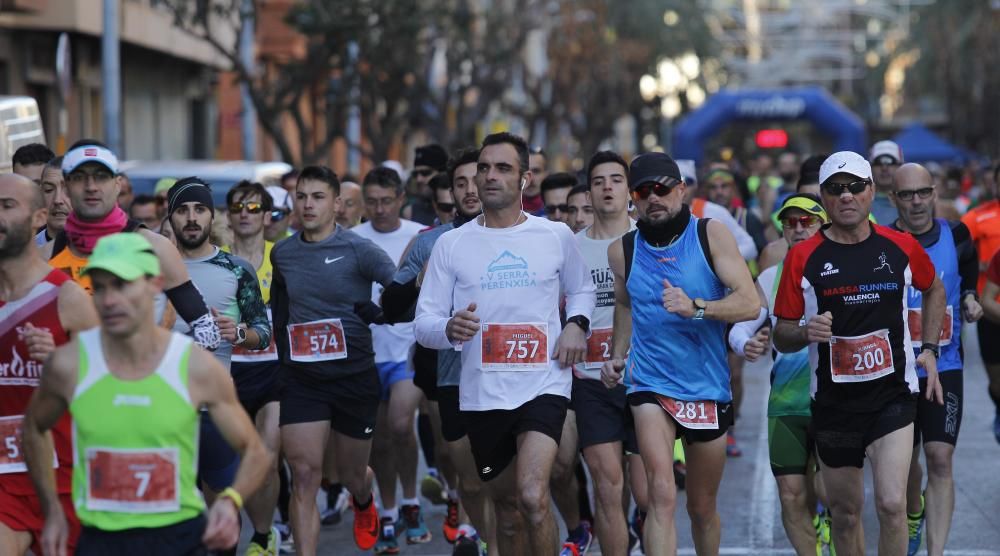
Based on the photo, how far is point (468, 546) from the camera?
8.97m

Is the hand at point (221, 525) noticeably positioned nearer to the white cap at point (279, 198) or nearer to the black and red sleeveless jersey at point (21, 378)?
the black and red sleeveless jersey at point (21, 378)

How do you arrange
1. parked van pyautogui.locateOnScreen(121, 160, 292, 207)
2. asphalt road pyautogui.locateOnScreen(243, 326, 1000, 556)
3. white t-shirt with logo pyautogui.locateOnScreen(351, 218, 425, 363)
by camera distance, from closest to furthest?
asphalt road pyautogui.locateOnScreen(243, 326, 1000, 556)
white t-shirt with logo pyautogui.locateOnScreen(351, 218, 425, 363)
parked van pyautogui.locateOnScreen(121, 160, 292, 207)

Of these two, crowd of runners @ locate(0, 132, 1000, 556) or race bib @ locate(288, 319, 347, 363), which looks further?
race bib @ locate(288, 319, 347, 363)

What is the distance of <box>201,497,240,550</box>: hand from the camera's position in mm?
5109

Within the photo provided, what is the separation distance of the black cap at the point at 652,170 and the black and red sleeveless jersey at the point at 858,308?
64cm

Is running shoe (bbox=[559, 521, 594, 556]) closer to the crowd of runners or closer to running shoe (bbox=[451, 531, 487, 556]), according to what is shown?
the crowd of runners

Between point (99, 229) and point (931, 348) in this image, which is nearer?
point (99, 229)

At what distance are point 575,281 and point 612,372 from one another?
43cm

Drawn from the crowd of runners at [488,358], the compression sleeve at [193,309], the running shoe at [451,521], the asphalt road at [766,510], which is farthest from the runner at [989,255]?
the compression sleeve at [193,309]

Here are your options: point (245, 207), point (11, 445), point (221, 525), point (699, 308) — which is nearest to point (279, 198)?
point (245, 207)

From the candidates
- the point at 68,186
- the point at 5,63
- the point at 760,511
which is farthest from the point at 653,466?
the point at 5,63

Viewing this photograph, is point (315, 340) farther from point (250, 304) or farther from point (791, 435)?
point (791, 435)

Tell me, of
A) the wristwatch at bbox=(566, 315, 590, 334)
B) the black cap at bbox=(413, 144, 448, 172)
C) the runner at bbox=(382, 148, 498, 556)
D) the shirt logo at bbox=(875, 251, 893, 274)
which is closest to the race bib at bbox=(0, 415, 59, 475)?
the runner at bbox=(382, 148, 498, 556)

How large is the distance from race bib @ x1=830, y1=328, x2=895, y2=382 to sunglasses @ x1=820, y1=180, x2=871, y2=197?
24.1 inches
